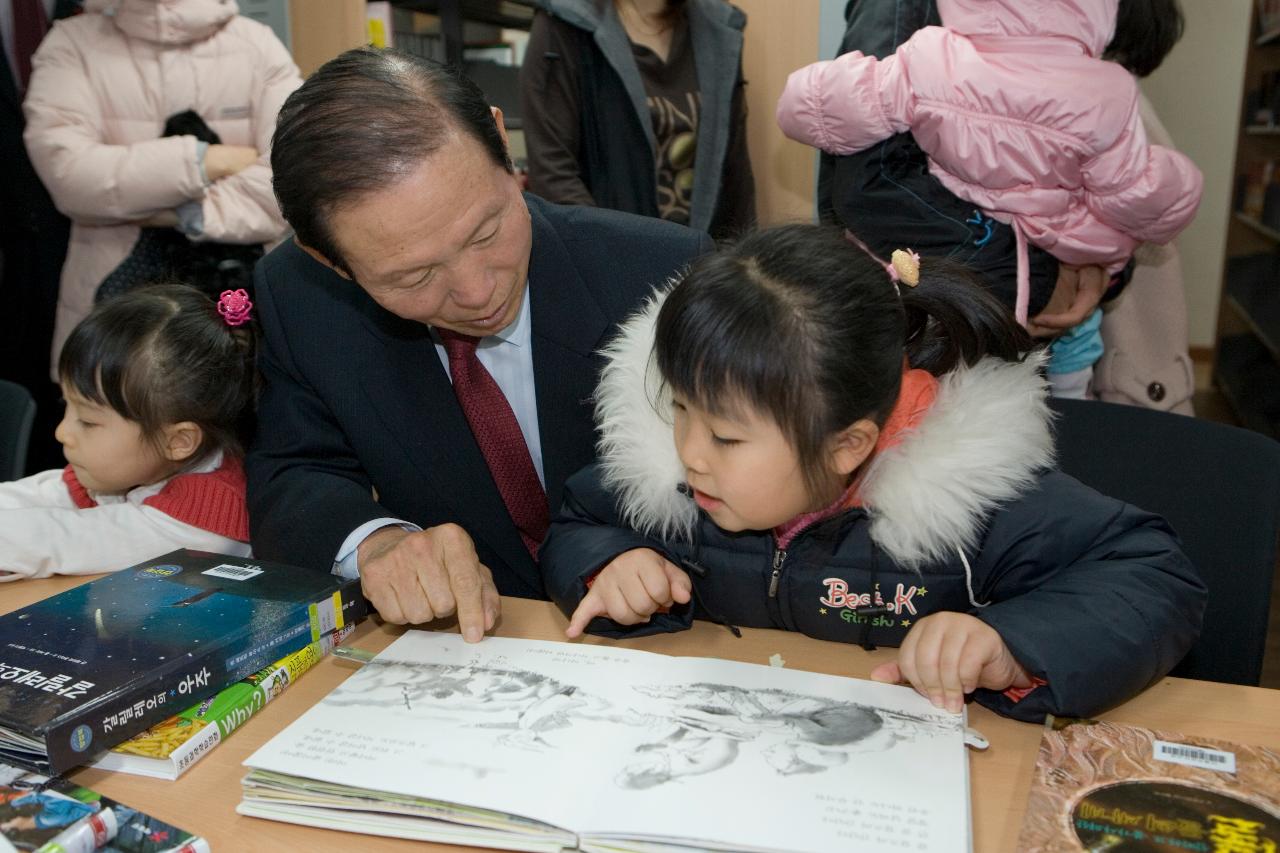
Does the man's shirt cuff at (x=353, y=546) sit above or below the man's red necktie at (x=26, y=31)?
below

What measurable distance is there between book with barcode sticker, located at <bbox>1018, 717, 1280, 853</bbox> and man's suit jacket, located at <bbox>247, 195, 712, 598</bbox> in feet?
2.46

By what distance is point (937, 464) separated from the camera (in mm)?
1073

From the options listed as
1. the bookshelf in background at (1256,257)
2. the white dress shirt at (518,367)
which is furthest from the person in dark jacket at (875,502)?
the bookshelf in background at (1256,257)

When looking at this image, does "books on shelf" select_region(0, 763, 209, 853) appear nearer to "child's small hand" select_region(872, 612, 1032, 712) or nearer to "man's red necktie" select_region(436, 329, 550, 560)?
"child's small hand" select_region(872, 612, 1032, 712)

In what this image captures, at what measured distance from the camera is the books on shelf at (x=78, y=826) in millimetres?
782

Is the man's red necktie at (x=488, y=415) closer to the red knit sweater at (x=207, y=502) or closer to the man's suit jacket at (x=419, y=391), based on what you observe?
the man's suit jacket at (x=419, y=391)

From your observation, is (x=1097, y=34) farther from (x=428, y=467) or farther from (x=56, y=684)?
(x=56, y=684)

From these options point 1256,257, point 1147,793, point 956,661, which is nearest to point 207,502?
point 956,661

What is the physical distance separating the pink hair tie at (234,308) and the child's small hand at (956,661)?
3.54 feet

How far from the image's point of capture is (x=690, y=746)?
34.2 inches

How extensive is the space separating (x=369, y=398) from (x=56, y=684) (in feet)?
1.99

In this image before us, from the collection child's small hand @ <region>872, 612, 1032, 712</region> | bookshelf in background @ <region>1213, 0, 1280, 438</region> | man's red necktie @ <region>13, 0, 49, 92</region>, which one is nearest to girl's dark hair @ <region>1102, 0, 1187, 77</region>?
child's small hand @ <region>872, 612, 1032, 712</region>

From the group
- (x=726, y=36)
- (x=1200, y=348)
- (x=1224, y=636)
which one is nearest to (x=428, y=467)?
(x=1224, y=636)

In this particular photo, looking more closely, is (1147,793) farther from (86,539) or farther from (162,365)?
(162,365)
